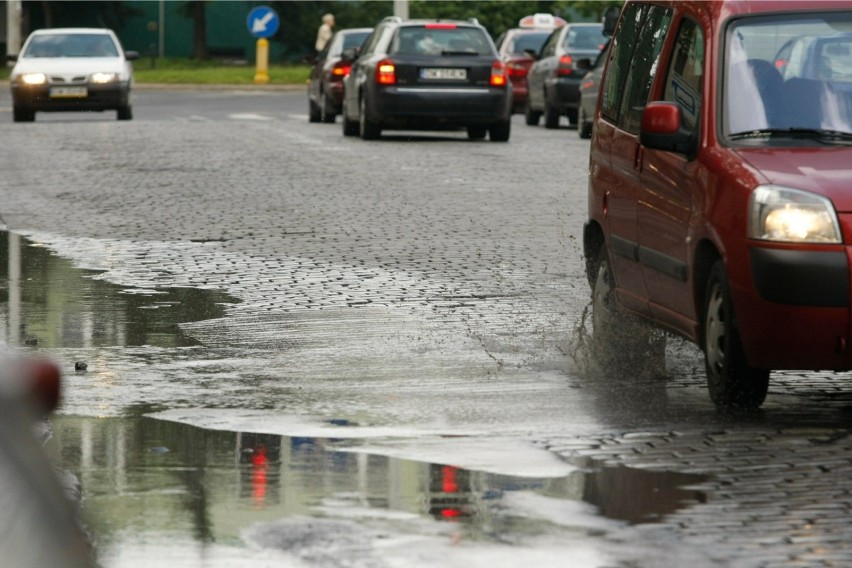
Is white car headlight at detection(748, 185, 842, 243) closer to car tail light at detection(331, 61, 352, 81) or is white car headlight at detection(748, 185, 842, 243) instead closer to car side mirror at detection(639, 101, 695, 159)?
car side mirror at detection(639, 101, 695, 159)

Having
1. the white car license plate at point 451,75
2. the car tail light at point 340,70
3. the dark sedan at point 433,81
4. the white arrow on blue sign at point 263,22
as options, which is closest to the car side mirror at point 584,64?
the dark sedan at point 433,81

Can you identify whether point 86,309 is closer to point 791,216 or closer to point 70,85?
point 791,216

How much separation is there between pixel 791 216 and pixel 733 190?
28 centimetres

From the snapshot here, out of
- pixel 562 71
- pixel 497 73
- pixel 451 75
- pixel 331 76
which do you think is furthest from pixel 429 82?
pixel 331 76

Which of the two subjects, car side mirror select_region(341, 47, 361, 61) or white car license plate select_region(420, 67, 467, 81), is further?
car side mirror select_region(341, 47, 361, 61)

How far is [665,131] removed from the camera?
7.95 m

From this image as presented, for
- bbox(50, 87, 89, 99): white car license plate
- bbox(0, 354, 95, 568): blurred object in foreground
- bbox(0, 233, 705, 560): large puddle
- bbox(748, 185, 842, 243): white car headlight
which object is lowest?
bbox(50, 87, 89, 99): white car license plate

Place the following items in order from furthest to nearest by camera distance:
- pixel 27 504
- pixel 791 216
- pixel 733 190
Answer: pixel 733 190, pixel 791 216, pixel 27 504

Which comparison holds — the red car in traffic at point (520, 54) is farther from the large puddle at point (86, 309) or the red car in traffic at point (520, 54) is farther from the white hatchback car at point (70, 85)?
the large puddle at point (86, 309)

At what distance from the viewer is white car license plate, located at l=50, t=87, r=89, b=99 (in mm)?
32469

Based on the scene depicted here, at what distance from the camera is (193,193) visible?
18.8 metres

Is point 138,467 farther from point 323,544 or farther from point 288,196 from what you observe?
point 288,196

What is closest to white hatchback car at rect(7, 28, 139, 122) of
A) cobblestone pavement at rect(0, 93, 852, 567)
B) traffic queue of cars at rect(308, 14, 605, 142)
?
cobblestone pavement at rect(0, 93, 852, 567)

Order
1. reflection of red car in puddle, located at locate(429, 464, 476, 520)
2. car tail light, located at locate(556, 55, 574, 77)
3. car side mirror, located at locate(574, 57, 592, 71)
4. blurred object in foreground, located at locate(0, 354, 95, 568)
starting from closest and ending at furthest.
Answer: blurred object in foreground, located at locate(0, 354, 95, 568) → reflection of red car in puddle, located at locate(429, 464, 476, 520) → car side mirror, located at locate(574, 57, 592, 71) → car tail light, located at locate(556, 55, 574, 77)
